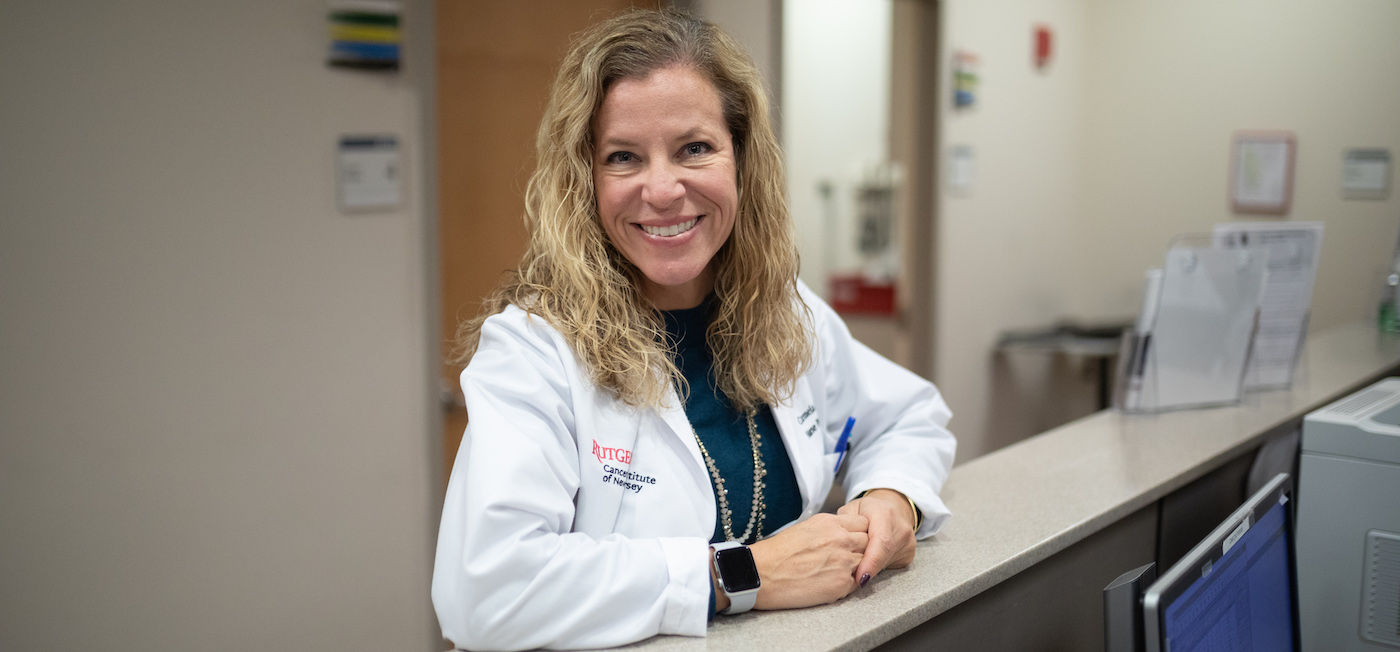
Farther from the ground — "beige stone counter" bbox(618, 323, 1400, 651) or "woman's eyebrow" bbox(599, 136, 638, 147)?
"woman's eyebrow" bbox(599, 136, 638, 147)

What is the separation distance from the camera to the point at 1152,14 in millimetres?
4727

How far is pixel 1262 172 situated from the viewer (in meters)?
4.45

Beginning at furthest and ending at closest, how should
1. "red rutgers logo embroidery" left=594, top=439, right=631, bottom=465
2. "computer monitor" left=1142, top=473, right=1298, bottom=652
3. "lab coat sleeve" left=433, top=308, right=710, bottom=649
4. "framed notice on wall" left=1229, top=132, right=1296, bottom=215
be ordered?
1. "framed notice on wall" left=1229, top=132, right=1296, bottom=215
2. "red rutgers logo embroidery" left=594, top=439, right=631, bottom=465
3. "lab coat sleeve" left=433, top=308, right=710, bottom=649
4. "computer monitor" left=1142, top=473, right=1298, bottom=652

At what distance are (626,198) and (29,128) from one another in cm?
141

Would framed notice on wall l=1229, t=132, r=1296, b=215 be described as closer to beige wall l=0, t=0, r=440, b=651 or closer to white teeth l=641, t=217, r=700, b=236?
beige wall l=0, t=0, r=440, b=651

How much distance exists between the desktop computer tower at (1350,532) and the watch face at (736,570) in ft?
2.82

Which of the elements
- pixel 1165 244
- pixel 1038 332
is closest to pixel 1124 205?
pixel 1165 244

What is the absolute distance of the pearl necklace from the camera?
1273 millimetres

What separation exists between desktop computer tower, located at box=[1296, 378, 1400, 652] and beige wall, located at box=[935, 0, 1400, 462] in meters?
2.83

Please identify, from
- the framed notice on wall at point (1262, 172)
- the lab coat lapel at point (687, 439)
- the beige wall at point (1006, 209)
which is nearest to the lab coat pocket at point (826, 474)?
the lab coat lapel at point (687, 439)

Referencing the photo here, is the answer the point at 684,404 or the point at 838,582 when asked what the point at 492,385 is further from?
the point at 838,582

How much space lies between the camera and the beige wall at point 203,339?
1.94 metres

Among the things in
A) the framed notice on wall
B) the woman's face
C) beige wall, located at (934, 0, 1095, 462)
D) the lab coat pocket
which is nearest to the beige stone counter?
the lab coat pocket

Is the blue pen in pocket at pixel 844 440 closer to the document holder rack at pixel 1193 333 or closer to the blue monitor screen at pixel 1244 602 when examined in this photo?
the blue monitor screen at pixel 1244 602
